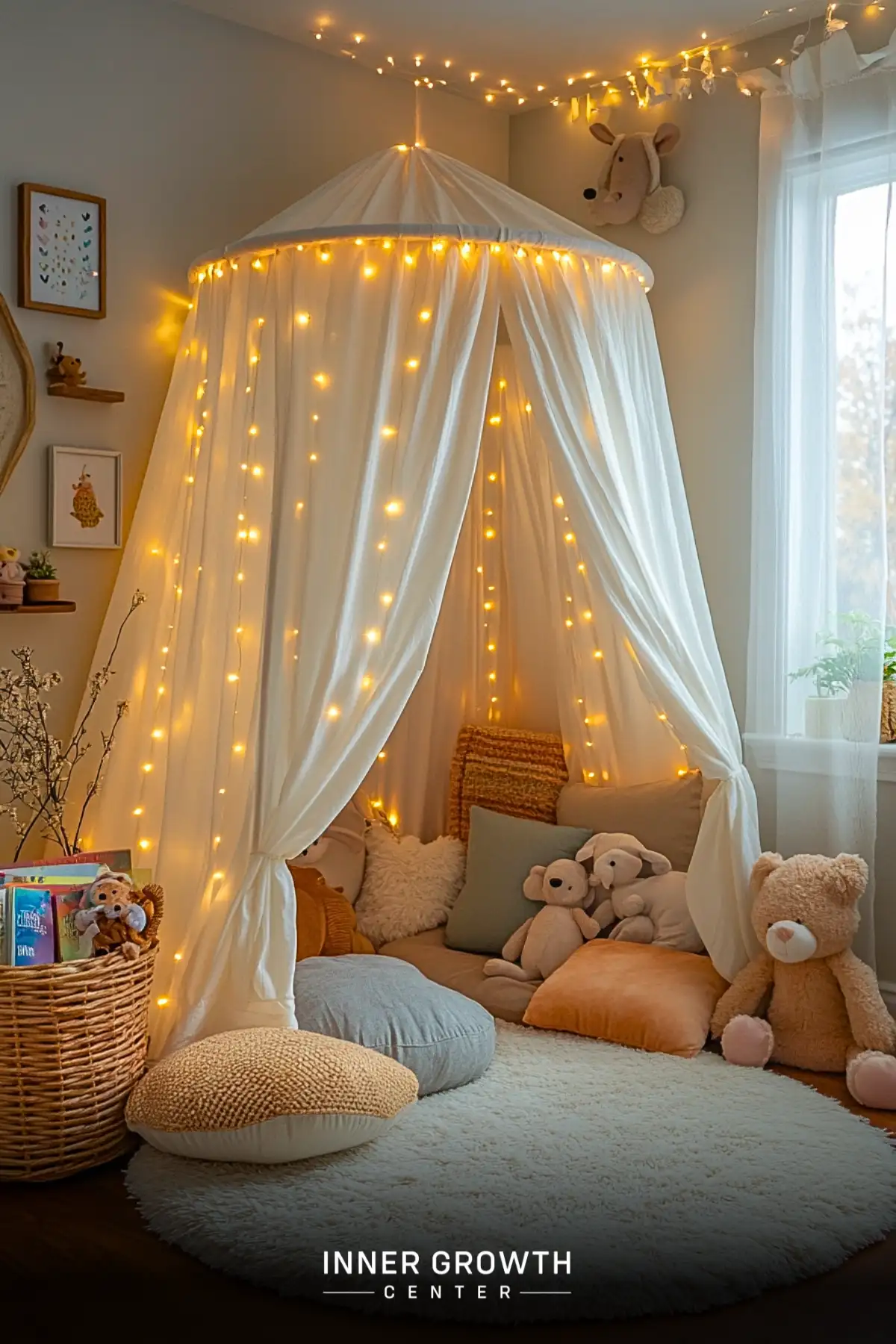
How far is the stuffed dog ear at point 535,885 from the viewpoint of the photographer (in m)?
3.82

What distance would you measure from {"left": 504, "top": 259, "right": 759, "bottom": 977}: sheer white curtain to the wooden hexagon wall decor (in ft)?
4.05

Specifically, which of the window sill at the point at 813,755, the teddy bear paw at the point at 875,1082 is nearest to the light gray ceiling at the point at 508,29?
the window sill at the point at 813,755

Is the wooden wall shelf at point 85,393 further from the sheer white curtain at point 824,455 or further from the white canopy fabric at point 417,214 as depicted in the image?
the sheer white curtain at point 824,455

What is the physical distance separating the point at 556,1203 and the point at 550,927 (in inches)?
47.6

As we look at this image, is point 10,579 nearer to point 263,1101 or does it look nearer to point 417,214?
point 417,214

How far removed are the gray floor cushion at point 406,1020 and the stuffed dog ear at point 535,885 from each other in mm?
552

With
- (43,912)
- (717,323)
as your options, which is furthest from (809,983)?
(717,323)

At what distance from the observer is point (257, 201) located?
3.98 metres

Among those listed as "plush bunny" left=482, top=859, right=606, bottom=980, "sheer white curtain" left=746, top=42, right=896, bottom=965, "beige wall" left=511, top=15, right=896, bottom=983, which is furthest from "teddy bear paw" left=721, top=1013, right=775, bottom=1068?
"beige wall" left=511, top=15, right=896, bottom=983

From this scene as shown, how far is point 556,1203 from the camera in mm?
2566

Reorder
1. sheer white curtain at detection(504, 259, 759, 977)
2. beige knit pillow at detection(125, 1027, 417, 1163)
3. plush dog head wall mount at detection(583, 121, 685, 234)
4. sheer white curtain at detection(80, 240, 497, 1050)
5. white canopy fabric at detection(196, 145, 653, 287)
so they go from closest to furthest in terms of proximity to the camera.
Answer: beige knit pillow at detection(125, 1027, 417, 1163) < sheer white curtain at detection(80, 240, 497, 1050) < white canopy fabric at detection(196, 145, 653, 287) < sheer white curtain at detection(504, 259, 759, 977) < plush dog head wall mount at detection(583, 121, 685, 234)

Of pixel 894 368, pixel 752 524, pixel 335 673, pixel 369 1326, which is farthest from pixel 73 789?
pixel 894 368

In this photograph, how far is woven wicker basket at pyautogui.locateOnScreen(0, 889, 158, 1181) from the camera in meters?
2.71

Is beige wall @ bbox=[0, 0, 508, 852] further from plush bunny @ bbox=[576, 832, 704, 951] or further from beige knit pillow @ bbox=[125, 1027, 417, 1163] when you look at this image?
plush bunny @ bbox=[576, 832, 704, 951]
